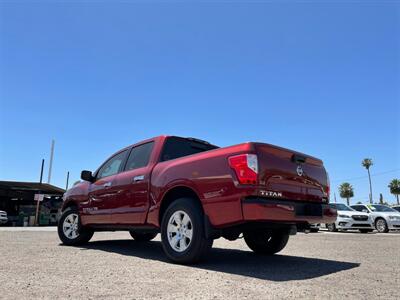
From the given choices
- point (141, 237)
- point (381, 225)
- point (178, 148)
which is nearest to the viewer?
point (178, 148)

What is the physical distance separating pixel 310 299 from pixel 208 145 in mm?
4142

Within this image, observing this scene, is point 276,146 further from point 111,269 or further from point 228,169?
point 111,269

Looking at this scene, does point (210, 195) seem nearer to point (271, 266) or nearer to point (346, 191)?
point (271, 266)

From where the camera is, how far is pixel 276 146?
16.4ft

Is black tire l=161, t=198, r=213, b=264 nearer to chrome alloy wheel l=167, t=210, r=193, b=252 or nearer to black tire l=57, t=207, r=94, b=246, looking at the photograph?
chrome alloy wheel l=167, t=210, r=193, b=252

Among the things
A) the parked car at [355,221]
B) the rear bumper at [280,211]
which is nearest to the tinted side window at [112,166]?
the rear bumper at [280,211]

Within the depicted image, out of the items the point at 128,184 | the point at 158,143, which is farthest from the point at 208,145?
the point at 128,184

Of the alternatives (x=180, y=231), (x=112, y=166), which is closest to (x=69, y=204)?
(x=112, y=166)

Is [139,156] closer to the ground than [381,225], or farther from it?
farther from it

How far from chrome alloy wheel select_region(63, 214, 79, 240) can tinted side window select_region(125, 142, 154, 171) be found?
1971 millimetres

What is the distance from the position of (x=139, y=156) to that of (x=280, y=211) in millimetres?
3083

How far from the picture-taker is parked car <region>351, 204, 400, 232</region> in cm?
1858

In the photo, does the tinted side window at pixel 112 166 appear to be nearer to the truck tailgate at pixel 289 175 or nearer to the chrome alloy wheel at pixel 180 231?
the chrome alloy wheel at pixel 180 231

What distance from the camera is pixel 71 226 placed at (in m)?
8.06
